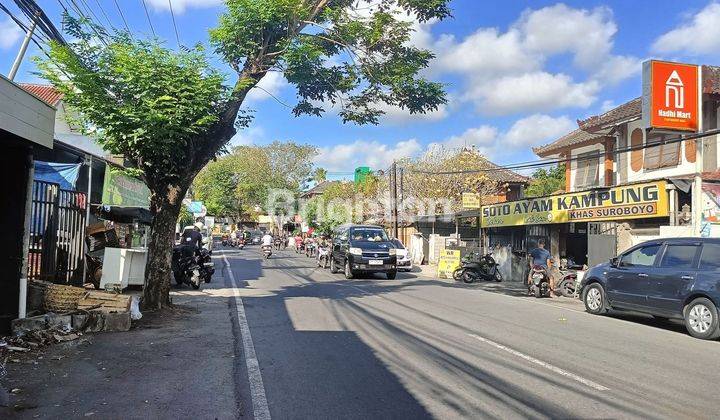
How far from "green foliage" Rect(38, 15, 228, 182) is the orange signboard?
11.8 metres

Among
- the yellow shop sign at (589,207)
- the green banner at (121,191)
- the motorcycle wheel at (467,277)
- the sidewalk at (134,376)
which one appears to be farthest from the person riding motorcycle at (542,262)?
the green banner at (121,191)

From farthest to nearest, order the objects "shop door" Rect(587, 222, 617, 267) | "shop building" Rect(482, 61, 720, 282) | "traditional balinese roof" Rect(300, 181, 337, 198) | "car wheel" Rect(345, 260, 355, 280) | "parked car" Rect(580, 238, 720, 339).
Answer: "traditional balinese roof" Rect(300, 181, 337, 198), "car wheel" Rect(345, 260, 355, 280), "shop door" Rect(587, 222, 617, 267), "shop building" Rect(482, 61, 720, 282), "parked car" Rect(580, 238, 720, 339)

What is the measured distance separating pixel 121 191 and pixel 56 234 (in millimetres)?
2995

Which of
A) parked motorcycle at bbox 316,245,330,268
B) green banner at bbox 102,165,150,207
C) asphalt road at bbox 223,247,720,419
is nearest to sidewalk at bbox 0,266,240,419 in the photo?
asphalt road at bbox 223,247,720,419

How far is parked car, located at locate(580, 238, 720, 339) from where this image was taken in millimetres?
Result: 9453

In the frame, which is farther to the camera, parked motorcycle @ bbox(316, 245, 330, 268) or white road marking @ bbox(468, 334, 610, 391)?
parked motorcycle @ bbox(316, 245, 330, 268)

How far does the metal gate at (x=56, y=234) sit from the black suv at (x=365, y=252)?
378 inches

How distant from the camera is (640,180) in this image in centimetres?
1831

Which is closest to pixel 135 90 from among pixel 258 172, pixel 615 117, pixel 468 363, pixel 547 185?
pixel 468 363

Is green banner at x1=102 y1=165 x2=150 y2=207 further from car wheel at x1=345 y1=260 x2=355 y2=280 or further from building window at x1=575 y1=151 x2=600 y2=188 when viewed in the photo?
building window at x1=575 y1=151 x2=600 y2=188

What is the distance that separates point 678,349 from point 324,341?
5.41 metres

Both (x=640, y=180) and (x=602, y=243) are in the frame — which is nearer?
(x=602, y=243)

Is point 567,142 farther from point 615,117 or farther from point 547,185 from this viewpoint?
point 547,185

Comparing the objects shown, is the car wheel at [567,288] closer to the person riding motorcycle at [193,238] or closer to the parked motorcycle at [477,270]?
the parked motorcycle at [477,270]
